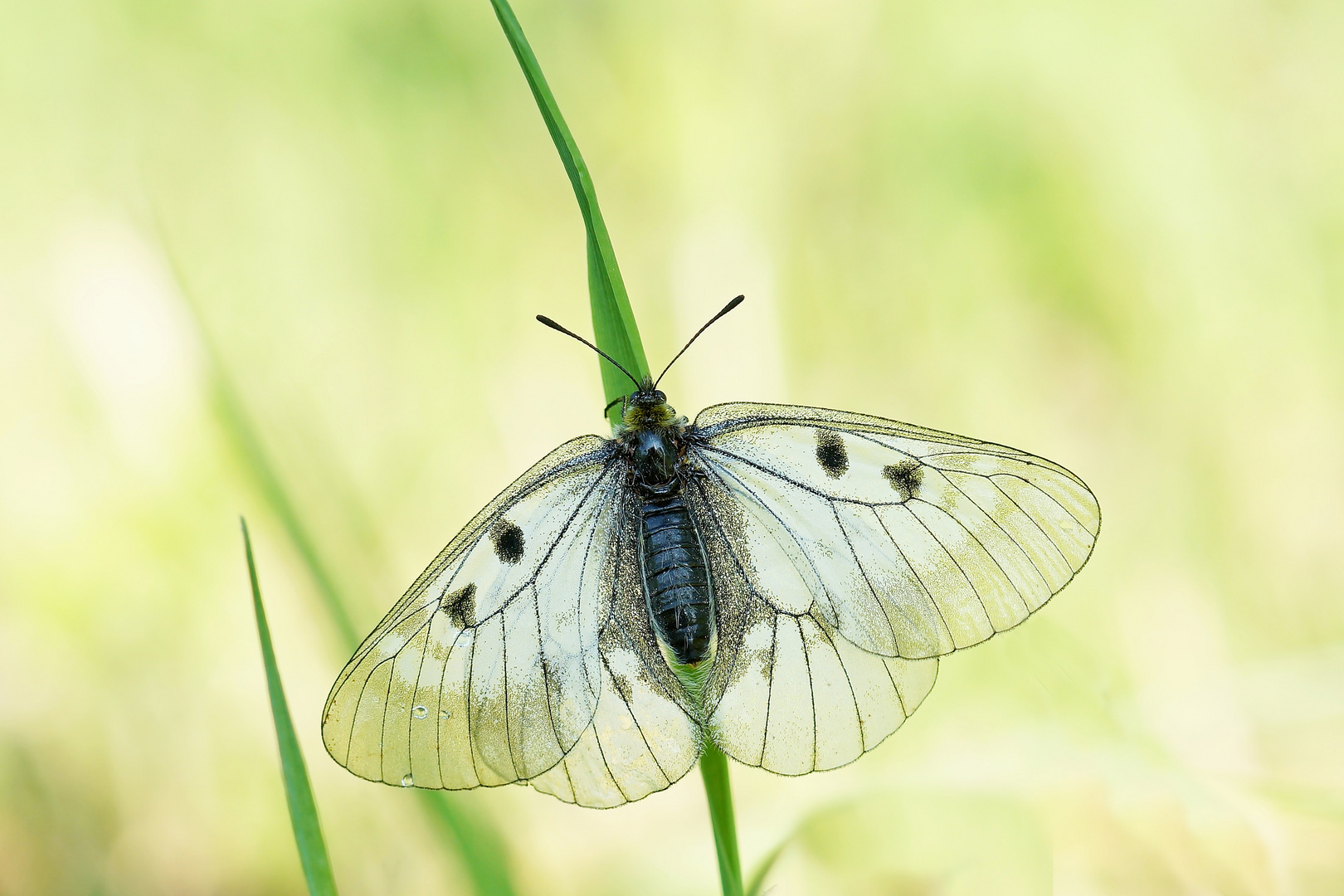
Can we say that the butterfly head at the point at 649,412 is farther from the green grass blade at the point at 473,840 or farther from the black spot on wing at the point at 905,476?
the green grass blade at the point at 473,840

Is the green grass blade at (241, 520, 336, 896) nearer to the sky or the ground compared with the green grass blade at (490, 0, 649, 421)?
nearer to the ground

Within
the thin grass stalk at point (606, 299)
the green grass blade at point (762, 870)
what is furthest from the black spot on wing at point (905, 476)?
the green grass blade at point (762, 870)

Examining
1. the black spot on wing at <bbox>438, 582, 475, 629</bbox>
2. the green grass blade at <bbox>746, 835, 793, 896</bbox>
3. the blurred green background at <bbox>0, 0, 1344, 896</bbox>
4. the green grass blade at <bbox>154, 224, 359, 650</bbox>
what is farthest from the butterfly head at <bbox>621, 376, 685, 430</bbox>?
the blurred green background at <bbox>0, 0, 1344, 896</bbox>

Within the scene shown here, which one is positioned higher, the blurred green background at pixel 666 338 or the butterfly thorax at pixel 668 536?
the blurred green background at pixel 666 338

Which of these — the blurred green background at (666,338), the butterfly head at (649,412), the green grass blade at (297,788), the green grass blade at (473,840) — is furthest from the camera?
the blurred green background at (666,338)

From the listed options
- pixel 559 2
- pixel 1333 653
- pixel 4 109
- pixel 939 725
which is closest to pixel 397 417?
pixel 559 2

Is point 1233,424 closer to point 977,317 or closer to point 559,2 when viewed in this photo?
point 977,317

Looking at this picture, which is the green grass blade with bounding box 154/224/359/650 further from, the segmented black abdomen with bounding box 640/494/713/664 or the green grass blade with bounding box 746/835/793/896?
the green grass blade with bounding box 746/835/793/896
